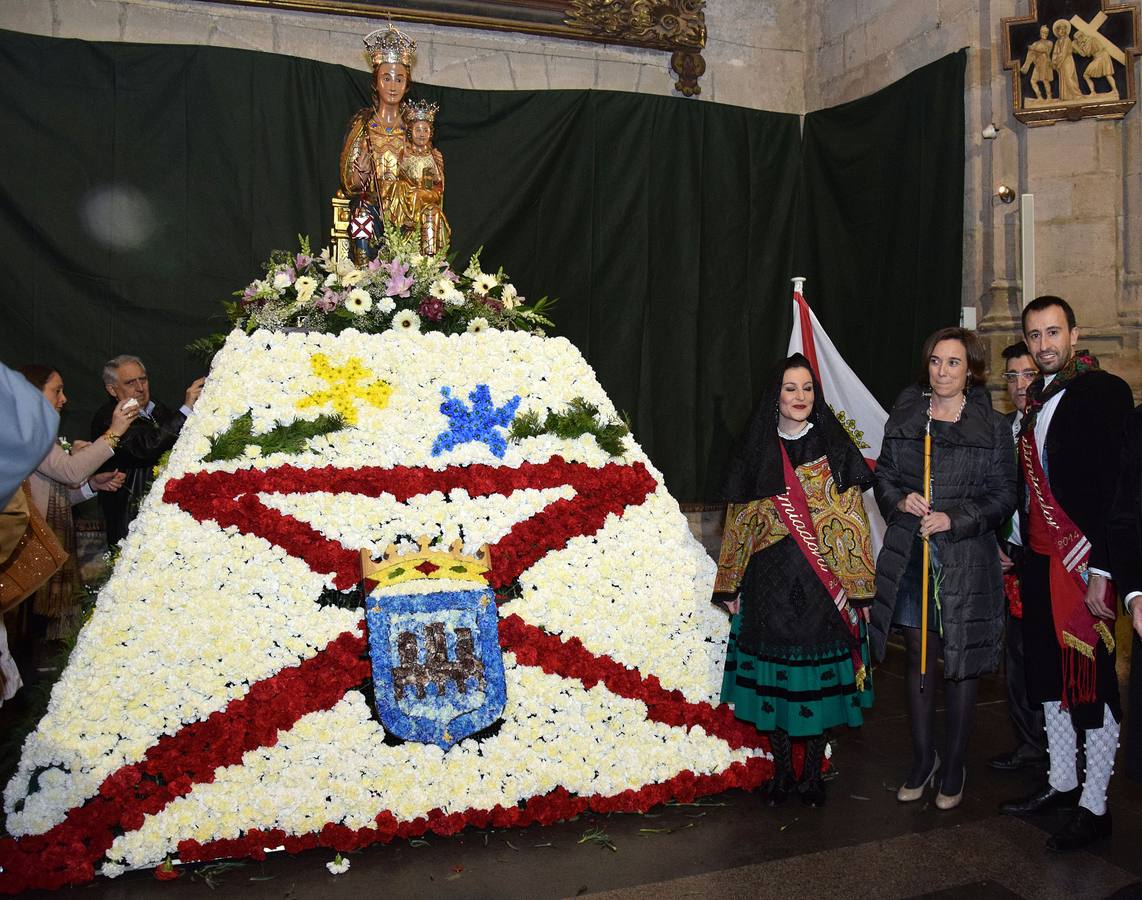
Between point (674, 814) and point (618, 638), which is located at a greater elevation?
point (618, 638)

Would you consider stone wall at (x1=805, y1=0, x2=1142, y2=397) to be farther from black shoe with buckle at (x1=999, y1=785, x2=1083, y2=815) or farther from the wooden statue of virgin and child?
the wooden statue of virgin and child

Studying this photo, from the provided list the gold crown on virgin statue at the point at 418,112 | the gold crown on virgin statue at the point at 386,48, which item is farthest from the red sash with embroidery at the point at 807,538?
the gold crown on virgin statue at the point at 386,48

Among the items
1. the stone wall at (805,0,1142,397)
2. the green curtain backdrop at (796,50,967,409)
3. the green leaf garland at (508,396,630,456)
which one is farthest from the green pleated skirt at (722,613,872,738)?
the green curtain backdrop at (796,50,967,409)

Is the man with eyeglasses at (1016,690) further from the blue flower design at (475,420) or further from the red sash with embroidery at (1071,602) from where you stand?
the blue flower design at (475,420)

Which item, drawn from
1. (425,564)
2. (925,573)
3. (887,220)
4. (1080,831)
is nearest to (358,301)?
(425,564)

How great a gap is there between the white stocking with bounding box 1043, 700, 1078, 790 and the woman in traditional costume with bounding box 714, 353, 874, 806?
601 mm

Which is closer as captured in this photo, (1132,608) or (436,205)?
(1132,608)

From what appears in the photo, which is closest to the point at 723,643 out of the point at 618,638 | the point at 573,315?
the point at 618,638

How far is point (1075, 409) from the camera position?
3305 millimetres

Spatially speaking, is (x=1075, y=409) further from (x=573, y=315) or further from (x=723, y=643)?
(x=573, y=315)

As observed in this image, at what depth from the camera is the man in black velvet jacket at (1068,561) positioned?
322 cm

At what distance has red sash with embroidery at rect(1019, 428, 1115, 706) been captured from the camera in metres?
3.24

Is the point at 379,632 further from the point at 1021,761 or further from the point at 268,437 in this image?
the point at 1021,761

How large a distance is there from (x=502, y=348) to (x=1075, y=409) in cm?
201
